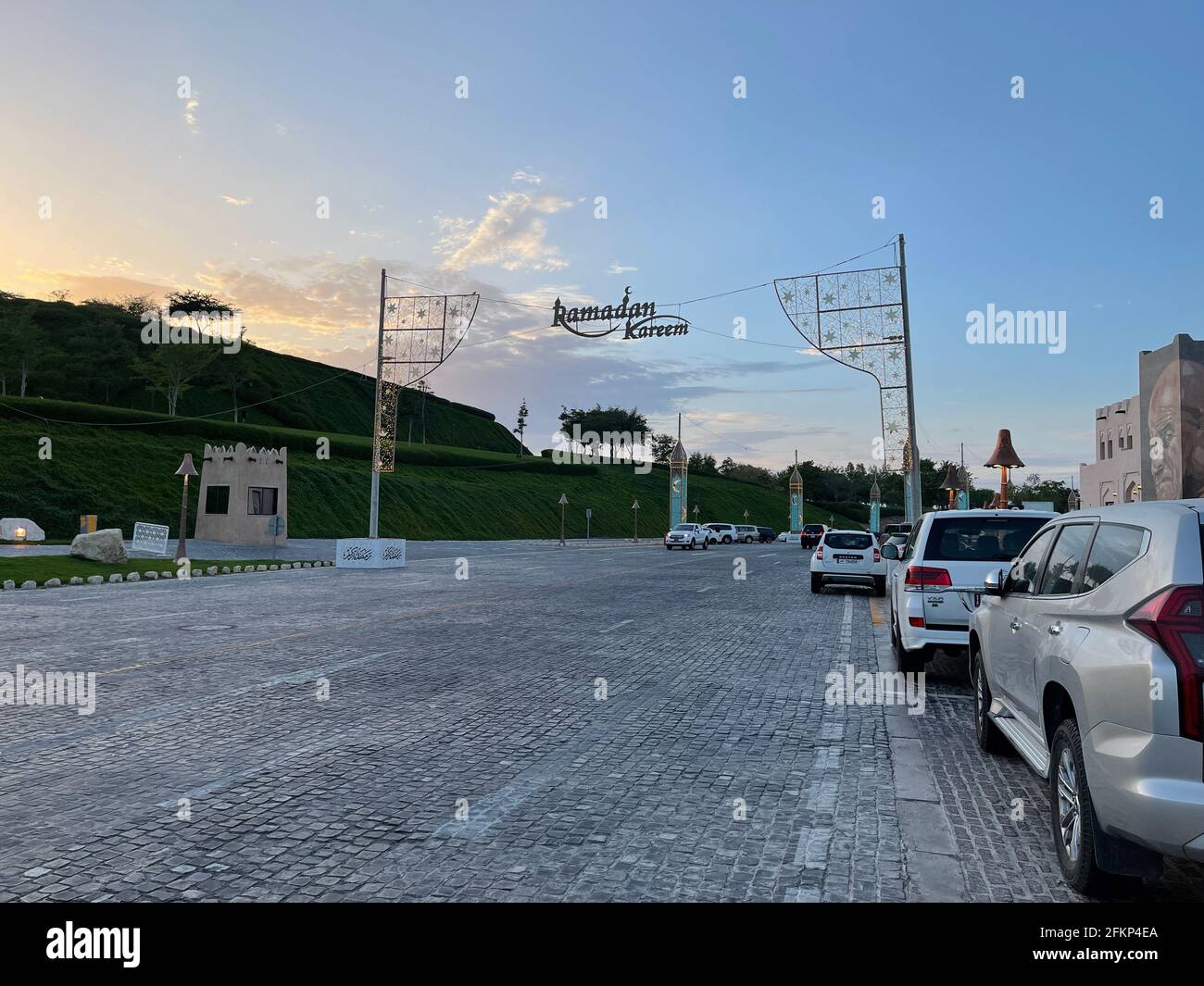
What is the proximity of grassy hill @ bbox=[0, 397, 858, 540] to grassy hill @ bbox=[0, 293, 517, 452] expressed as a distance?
4.57 meters

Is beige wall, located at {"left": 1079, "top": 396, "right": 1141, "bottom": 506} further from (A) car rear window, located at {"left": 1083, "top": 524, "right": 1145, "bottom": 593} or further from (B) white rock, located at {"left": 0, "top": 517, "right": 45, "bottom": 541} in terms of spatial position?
(B) white rock, located at {"left": 0, "top": 517, "right": 45, "bottom": 541}

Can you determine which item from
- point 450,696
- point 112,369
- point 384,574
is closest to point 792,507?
point 112,369

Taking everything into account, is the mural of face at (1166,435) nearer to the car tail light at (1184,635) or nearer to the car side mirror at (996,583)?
the car side mirror at (996,583)

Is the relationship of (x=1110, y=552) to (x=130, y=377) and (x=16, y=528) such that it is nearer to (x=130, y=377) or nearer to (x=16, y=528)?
(x=16, y=528)

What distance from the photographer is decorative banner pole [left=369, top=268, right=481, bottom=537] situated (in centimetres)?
3338

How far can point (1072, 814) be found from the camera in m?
3.93

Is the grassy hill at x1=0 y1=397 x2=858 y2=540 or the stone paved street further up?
the grassy hill at x1=0 y1=397 x2=858 y2=540

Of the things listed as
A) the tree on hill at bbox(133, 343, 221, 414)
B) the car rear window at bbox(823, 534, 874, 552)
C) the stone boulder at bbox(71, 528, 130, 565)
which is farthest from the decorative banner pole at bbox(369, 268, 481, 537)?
the tree on hill at bbox(133, 343, 221, 414)

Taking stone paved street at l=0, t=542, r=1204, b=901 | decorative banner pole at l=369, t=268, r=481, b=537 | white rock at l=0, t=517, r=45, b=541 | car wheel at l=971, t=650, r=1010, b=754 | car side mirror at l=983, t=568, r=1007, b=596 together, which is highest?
decorative banner pole at l=369, t=268, r=481, b=537

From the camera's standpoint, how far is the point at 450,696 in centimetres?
813

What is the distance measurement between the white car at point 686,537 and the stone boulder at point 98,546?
1306 inches

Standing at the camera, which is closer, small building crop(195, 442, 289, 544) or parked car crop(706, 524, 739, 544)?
small building crop(195, 442, 289, 544)

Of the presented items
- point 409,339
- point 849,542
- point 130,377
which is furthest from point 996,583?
point 130,377

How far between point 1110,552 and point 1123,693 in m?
0.94
